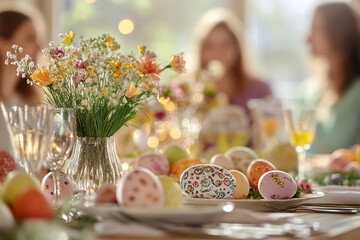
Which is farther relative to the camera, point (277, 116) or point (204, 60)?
point (204, 60)

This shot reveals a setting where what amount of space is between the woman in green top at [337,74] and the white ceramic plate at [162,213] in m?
Answer: 3.27

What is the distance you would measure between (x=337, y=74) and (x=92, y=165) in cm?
325

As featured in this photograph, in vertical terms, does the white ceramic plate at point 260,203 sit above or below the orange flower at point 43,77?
below

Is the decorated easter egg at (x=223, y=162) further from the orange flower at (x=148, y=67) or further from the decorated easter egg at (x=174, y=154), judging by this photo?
the orange flower at (x=148, y=67)

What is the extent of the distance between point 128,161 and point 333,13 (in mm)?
3063

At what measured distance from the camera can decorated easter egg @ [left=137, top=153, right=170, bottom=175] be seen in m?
1.67

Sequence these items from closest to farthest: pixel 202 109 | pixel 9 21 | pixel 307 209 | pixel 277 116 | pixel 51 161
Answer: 1. pixel 51 161
2. pixel 307 209
3. pixel 202 109
4. pixel 277 116
5. pixel 9 21

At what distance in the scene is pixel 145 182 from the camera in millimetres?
1045

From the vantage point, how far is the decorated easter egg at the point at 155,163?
5.48ft

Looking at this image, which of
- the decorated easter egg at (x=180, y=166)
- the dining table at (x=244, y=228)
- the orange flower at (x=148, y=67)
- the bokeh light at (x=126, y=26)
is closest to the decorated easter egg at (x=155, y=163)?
the decorated easter egg at (x=180, y=166)

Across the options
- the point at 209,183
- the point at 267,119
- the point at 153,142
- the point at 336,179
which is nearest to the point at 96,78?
the point at 209,183

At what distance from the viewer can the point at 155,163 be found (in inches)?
66.2

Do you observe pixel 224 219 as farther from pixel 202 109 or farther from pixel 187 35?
pixel 187 35

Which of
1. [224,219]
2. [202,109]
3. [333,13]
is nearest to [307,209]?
[224,219]
